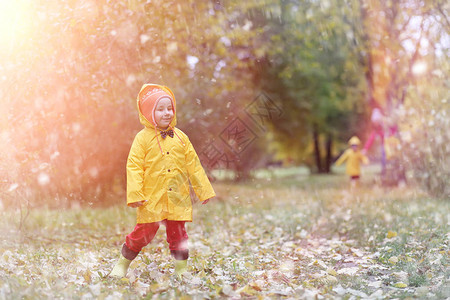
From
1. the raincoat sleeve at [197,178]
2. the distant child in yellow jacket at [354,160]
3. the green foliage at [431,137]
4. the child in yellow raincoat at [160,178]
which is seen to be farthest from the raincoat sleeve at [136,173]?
the distant child in yellow jacket at [354,160]

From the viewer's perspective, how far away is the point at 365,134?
26641 millimetres

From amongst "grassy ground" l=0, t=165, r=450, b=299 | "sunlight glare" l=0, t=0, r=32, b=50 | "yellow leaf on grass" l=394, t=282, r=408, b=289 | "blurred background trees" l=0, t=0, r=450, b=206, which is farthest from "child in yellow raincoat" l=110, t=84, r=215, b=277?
"sunlight glare" l=0, t=0, r=32, b=50

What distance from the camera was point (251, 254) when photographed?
584cm

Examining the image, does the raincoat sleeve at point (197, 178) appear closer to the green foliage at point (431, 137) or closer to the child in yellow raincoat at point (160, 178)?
the child in yellow raincoat at point (160, 178)

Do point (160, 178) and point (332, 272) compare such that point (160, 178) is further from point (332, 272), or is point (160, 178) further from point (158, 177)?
point (332, 272)

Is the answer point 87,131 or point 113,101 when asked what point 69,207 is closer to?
point 87,131

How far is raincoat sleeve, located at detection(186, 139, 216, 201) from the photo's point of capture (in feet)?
15.0

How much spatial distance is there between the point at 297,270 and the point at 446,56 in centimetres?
737

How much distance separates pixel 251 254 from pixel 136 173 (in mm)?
2140

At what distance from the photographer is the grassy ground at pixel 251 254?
13.3 ft

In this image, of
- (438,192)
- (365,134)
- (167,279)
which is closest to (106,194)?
(167,279)

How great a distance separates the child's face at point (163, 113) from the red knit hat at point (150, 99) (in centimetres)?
3

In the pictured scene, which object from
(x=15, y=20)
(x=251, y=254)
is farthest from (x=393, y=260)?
(x=15, y=20)

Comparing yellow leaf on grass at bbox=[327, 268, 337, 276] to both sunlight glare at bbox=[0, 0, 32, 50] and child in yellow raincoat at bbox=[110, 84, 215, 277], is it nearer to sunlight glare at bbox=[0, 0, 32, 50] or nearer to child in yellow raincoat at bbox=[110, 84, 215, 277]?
child in yellow raincoat at bbox=[110, 84, 215, 277]
